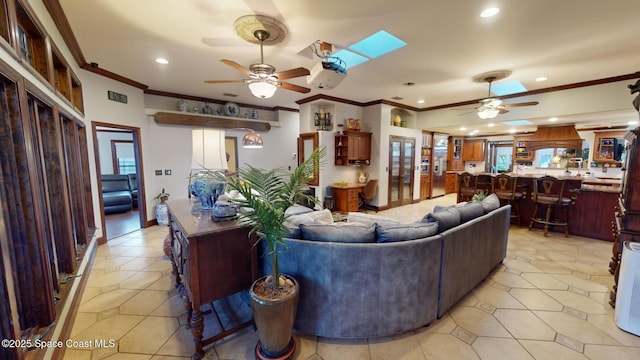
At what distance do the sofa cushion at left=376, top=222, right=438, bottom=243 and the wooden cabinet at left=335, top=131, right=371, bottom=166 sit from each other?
13.2 feet

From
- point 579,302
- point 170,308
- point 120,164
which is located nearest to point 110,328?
point 170,308

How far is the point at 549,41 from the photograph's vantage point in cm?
289

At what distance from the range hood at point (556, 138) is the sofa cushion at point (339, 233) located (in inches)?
270

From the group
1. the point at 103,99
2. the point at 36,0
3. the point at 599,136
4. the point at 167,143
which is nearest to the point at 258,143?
the point at 167,143

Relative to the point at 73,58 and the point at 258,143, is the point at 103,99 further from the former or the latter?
the point at 258,143

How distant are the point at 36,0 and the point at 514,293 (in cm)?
517

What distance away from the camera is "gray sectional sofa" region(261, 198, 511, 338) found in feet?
6.07

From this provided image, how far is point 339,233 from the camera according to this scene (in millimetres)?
1929

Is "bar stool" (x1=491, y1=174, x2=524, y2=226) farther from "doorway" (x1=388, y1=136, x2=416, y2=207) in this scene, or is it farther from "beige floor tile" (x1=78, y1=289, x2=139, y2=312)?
"beige floor tile" (x1=78, y1=289, x2=139, y2=312)

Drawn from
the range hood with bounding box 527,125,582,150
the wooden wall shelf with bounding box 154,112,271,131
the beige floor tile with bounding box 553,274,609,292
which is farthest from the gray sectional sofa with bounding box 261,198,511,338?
A: the range hood with bounding box 527,125,582,150

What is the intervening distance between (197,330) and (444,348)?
1.84 m

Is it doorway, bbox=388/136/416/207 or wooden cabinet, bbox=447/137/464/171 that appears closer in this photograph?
doorway, bbox=388/136/416/207

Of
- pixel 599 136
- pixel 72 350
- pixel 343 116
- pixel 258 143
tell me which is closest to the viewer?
pixel 72 350

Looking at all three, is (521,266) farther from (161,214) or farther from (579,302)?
(161,214)
